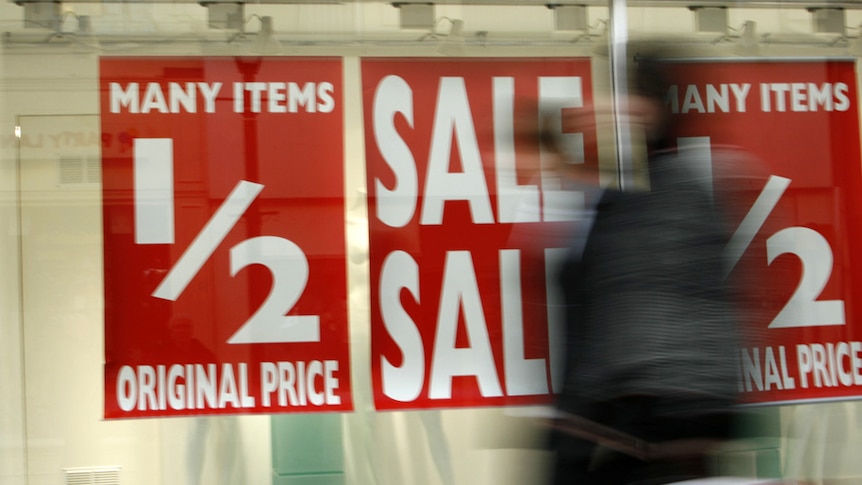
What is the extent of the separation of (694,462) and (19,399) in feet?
8.70

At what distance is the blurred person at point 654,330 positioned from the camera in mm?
2025

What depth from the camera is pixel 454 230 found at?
361cm

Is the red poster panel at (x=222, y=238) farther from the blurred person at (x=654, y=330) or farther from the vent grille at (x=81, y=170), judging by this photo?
the blurred person at (x=654, y=330)

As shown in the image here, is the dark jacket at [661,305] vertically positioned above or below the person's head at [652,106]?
below

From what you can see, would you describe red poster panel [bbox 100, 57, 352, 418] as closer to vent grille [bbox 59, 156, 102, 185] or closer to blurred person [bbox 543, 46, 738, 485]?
vent grille [bbox 59, 156, 102, 185]

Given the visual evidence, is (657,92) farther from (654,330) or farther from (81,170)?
(81,170)

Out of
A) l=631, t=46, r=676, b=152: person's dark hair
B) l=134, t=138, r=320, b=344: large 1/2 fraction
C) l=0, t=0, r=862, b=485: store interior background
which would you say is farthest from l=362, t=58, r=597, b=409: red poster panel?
l=631, t=46, r=676, b=152: person's dark hair

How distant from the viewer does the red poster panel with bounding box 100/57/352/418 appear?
11.4 ft

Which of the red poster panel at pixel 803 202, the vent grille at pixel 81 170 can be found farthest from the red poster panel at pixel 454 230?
the vent grille at pixel 81 170

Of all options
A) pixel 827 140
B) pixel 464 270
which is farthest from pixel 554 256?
pixel 827 140

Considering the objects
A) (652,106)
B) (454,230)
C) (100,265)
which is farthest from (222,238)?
(652,106)

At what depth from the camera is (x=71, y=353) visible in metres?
3.53

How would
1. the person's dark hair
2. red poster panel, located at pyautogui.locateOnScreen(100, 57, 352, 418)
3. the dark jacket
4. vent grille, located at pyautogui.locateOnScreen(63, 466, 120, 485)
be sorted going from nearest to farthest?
the dark jacket
the person's dark hair
red poster panel, located at pyautogui.locateOnScreen(100, 57, 352, 418)
vent grille, located at pyautogui.locateOnScreen(63, 466, 120, 485)

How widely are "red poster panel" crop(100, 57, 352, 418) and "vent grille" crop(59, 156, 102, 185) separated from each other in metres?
0.03
